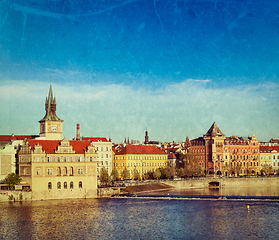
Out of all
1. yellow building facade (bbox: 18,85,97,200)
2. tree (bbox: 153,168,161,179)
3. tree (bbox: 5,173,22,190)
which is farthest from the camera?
tree (bbox: 153,168,161,179)

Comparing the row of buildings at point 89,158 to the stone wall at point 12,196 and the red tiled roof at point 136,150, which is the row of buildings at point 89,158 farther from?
the stone wall at point 12,196

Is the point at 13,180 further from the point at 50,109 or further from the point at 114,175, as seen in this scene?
the point at 114,175

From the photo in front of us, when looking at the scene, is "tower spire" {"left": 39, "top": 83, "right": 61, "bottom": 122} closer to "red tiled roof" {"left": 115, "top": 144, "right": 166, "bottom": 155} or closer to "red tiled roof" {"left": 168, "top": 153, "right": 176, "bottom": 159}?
"red tiled roof" {"left": 115, "top": 144, "right": 166, "bottom": 155}

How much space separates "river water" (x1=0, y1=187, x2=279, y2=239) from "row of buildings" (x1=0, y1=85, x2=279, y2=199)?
18.7 feet

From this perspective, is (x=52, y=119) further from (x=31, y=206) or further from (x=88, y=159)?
(x=31, y=206)

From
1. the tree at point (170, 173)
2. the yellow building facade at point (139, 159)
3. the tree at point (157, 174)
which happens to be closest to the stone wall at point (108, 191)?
the tree at point (157, 174)

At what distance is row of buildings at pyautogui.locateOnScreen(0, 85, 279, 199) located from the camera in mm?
77688

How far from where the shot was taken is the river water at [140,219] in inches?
1905

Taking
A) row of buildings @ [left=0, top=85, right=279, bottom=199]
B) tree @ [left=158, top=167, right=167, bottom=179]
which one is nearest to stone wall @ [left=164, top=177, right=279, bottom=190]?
tree @ [left=158, top=167, right=167, bottom=179]

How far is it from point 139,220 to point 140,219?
0.67m

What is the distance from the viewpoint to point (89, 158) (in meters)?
81.7

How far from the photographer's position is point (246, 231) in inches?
1930

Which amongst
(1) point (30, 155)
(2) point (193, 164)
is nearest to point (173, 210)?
(1) point (30, 155)

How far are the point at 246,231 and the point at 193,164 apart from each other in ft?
261
